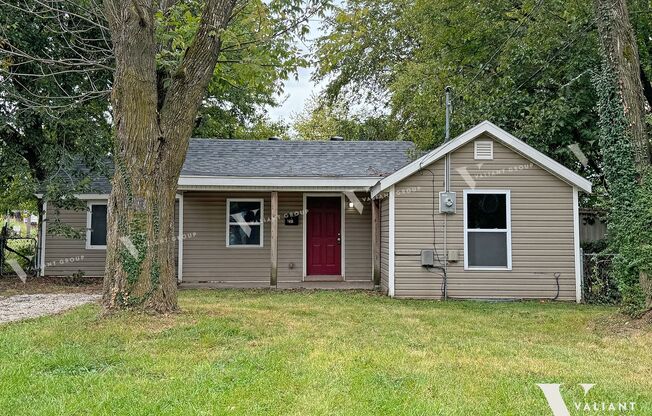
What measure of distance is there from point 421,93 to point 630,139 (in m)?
6.87

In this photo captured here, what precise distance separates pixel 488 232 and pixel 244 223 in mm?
5579

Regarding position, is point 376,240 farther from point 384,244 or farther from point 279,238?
point 279,238

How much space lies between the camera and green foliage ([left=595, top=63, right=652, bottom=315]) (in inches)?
240

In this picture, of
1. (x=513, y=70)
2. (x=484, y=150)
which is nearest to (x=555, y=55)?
(x=513, y=70)

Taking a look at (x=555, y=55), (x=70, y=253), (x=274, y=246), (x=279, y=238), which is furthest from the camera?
(x=70, y=253)

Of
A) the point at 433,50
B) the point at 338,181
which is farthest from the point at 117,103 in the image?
the point at 433,50

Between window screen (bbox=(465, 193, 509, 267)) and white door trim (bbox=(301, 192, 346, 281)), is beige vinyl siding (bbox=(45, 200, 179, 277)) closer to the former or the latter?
white door trim (bbox=(301, 192, 346, 281))

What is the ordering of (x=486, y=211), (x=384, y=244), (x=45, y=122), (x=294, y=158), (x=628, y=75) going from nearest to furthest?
(x=628, y=75), (x=486, y=211), (x=384, y=244), (x=45, y=122), (x=294, y=158)

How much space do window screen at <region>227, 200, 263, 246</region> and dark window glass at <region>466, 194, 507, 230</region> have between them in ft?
16.3

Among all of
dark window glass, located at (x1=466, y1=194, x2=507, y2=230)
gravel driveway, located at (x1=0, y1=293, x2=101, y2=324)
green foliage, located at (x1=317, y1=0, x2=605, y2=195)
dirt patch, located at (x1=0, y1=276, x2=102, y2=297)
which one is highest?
green foliage, located at (x1=317, y1=0, x2=605, y2=195)

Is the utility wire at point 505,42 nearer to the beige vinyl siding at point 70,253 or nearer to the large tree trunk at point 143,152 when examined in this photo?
the large tree trunk at point 143,152

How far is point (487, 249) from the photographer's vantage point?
9.01 meters

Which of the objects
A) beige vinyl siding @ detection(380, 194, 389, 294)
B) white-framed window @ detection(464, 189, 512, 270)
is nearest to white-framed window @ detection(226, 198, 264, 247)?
beige vinyl siding @ detection(380, 194, 389, 294)

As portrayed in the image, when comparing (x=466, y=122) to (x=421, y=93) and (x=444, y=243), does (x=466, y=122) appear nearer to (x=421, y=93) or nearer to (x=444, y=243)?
(x=421, y=93)
